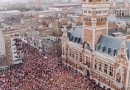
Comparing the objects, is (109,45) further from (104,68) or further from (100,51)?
(104,68)

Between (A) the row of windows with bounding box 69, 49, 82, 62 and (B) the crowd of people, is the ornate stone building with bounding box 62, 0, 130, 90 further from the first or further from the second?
(B) the crowd of people

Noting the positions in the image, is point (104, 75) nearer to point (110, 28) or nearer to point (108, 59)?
point (108, 59)

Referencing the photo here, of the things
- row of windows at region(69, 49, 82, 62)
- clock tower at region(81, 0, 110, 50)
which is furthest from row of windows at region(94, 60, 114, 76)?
row of windows at region(69, 49, 82, 62)

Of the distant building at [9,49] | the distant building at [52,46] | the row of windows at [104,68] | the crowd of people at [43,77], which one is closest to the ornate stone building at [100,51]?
the row of windows at [104,68]

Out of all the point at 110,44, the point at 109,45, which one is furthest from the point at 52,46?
the point at 110,44

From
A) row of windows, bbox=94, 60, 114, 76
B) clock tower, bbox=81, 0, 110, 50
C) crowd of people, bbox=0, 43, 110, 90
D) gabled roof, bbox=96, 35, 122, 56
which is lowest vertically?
crowd of people, bbox=0, 43, 110, 90

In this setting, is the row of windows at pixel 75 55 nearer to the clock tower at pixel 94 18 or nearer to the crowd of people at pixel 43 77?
the crowd of people at pixel 43 77
